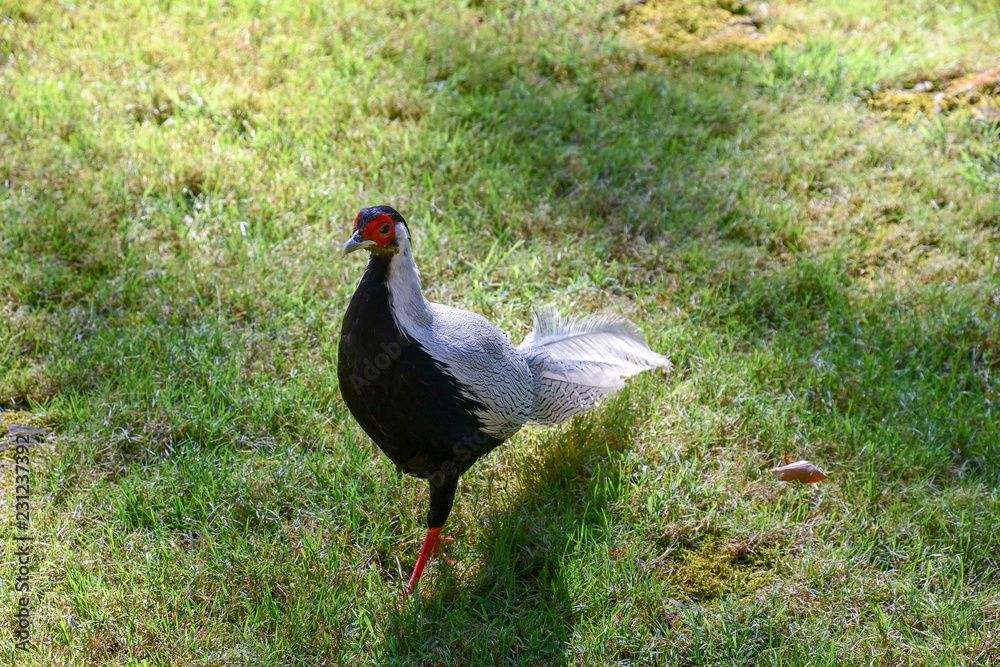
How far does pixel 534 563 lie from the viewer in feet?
9.96

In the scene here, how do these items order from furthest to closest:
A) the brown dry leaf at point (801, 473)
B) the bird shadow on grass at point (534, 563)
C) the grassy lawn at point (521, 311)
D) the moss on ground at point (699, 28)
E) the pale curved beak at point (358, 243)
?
1. the moss on ground at point (699, 28)
2. the brown dry leaf at point (801, 473)
3. the grassy lawn at point (521, 311)
4. the bird shadow on grass at point (534, 563)
5. the pale curved beak at point (358, 243)

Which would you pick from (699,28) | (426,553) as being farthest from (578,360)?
(699,28)

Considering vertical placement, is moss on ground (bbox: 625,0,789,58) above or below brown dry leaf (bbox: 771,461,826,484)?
above

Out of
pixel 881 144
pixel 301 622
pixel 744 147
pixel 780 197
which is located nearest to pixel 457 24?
pixel 744 147

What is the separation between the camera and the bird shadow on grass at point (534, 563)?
8.98 ft

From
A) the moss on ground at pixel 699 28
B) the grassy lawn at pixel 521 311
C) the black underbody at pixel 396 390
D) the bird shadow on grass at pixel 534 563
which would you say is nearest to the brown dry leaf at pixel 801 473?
the grassy lawn at pixel 521 311

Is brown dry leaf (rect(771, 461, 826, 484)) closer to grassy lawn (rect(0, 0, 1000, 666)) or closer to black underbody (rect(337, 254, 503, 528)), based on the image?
grassy lawn (rect(0, 0, 1000, 666))

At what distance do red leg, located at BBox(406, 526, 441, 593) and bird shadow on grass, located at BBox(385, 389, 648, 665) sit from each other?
0.06 metres

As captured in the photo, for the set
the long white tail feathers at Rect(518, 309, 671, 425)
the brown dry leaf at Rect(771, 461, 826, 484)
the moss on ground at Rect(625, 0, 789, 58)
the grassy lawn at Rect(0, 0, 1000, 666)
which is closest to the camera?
the grassy lawn at Rect(0, 0, 1000, 666)

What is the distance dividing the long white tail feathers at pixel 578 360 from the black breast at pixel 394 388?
492mm

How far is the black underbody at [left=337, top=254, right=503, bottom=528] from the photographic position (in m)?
2.60

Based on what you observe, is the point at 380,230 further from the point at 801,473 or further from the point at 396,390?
the point at 801,473

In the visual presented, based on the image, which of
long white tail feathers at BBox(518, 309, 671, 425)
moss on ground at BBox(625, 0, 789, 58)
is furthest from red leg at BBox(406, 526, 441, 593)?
moss on ground at BBox(625, 0, 789, 58)

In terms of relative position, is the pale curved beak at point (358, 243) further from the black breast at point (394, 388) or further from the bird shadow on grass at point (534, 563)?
the bird shadow on grass at point (534, 563)
